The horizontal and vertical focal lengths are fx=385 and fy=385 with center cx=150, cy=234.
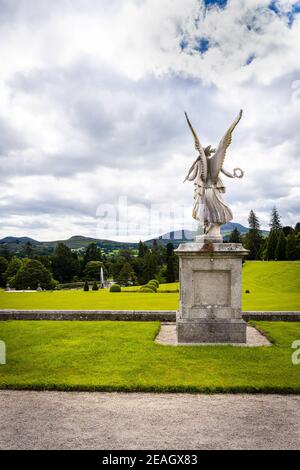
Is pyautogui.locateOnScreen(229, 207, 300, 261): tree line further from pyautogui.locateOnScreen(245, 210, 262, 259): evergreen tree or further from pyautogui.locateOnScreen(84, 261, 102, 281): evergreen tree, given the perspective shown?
pyautogui.locateOnScreen(84, 261, 102, 281): evergreen tree

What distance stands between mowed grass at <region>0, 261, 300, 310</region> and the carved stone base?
22.3 feet

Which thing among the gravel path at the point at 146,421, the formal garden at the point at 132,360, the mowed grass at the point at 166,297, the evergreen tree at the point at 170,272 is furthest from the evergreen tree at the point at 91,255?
the gravel path at the point at 146,421

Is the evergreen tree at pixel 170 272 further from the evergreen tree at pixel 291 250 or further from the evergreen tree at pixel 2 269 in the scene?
the evergreen tree at pixel 2 269

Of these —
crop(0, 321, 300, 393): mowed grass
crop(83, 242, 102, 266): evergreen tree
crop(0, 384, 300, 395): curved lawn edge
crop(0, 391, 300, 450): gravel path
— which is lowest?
crop(0, 391, 300, 450): gravel path

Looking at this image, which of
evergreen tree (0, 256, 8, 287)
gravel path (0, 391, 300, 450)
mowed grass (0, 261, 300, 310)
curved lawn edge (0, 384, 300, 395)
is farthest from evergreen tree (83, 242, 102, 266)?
gravel path (0, 391, 300, 450)

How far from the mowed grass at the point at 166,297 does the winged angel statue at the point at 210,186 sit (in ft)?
23.9

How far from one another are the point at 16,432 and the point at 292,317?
11.4 metres

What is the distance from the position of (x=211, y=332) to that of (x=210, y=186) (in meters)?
4.07

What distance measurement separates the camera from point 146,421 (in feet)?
18.2

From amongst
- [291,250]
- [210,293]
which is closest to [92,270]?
[291,250]

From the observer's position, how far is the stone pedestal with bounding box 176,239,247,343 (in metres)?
10.3

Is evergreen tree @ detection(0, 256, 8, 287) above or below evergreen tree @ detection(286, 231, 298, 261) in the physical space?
below

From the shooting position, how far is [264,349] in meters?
9.59
